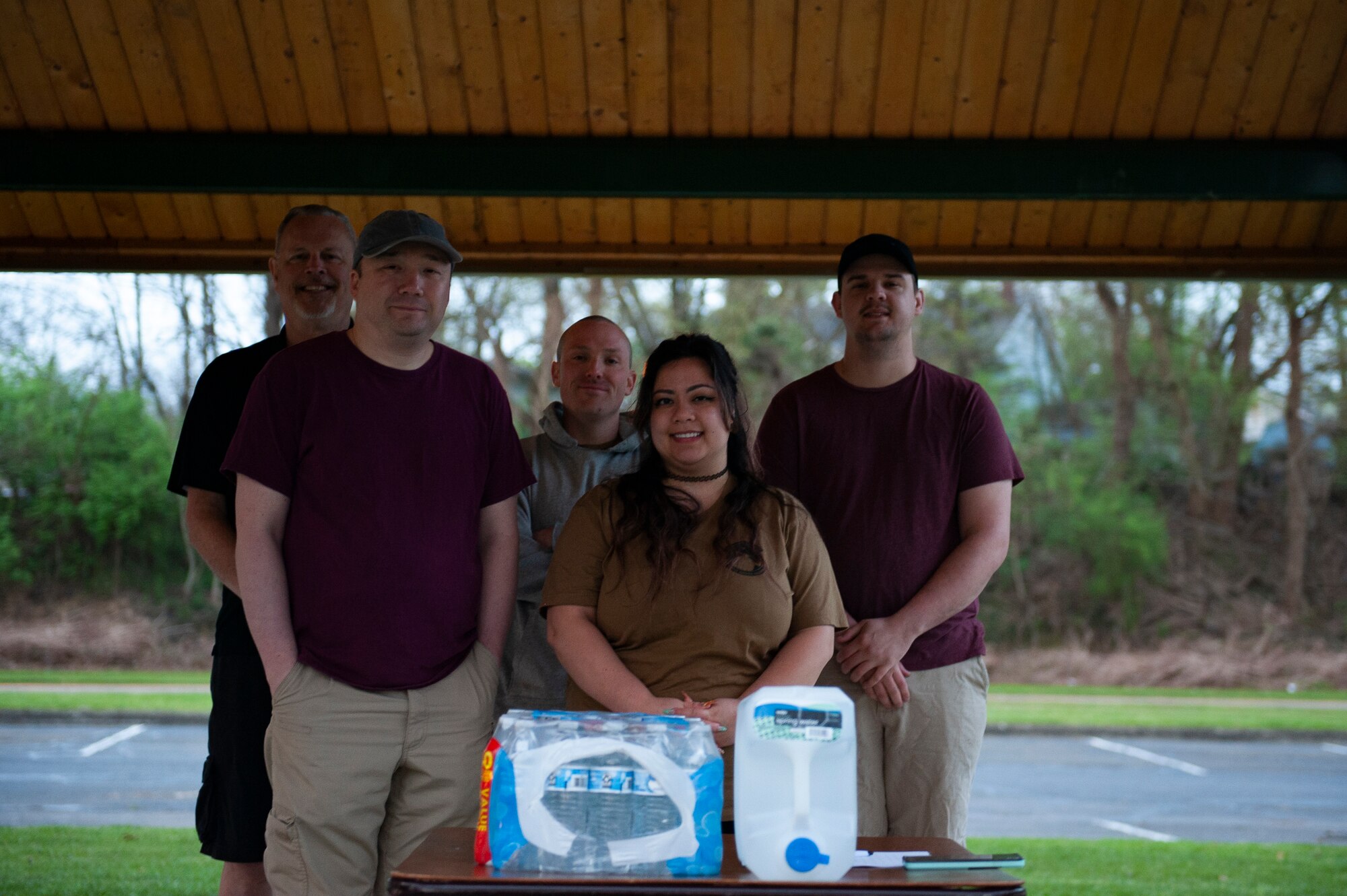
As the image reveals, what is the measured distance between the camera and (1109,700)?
1565 cm

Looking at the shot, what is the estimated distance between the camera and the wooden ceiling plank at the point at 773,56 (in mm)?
4488

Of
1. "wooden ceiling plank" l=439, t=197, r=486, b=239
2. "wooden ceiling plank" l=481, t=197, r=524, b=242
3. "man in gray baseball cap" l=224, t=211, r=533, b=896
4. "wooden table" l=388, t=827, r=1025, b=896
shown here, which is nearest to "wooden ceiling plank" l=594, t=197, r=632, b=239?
"wooden ceiling plank" l=481, t=197, r=524, b=242

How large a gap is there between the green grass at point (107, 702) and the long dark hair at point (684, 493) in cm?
1141

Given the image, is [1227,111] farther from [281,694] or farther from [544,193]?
[281,694]

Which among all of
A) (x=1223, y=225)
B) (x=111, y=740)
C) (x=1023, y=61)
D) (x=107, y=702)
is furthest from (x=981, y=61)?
(x=107, y=702)

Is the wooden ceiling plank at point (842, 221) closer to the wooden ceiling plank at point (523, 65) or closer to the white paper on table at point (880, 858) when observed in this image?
the wooden ceiling plank at point (523, 65)

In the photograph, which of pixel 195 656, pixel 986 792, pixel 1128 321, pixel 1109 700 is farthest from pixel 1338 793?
pixel 195 656

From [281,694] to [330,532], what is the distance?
1.26ft

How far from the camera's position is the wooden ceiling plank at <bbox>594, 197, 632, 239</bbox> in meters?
5.14

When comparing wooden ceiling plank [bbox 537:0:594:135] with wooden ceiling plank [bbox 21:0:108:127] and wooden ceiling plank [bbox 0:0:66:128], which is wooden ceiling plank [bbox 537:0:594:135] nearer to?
wooden ceiling plank [bbox 21:0:108:127]

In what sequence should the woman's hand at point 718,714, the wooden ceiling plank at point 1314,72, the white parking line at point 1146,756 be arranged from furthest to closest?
the white parking line at point 1146,756, the wooden ceiling plank at point 1314,72, the woman's hand at point 718,714

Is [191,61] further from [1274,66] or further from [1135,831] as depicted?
[1135,831]

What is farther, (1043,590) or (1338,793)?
(1043,590)

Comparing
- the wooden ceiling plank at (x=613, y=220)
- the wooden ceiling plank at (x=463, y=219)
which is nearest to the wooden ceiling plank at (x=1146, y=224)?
the wooden ceiling plank at (x=613, y=220)
